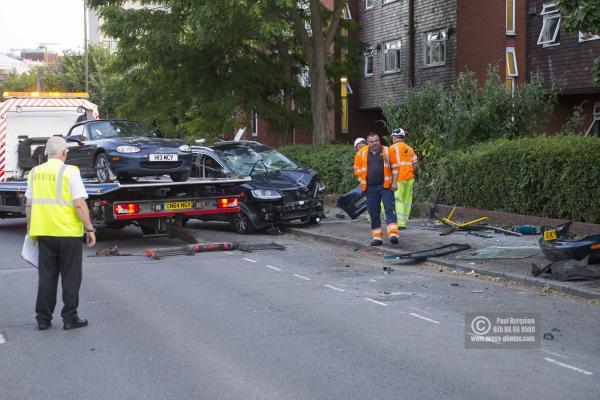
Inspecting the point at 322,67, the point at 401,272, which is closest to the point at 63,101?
the point at 322,67

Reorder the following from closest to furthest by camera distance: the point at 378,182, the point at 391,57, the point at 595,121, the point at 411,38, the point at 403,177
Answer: the point at 378,182 < the point at 403,177 < the point at 595,121 < the point at 411,38 < the point at 391,57

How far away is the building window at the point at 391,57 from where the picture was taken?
32094 millimetres

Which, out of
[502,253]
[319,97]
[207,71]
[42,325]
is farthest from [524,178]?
[207,71]

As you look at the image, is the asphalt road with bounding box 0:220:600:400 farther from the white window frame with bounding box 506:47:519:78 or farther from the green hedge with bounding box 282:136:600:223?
the white window frame with bounding box 506:47:519:78

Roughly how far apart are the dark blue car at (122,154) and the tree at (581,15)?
261 inches

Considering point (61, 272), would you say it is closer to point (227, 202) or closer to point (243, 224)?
point (227, 202)

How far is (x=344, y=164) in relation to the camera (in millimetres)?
20719

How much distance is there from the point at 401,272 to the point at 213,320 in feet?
11.8

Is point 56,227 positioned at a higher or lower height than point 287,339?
higher

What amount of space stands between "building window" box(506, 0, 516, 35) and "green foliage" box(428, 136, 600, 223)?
43.2 ft

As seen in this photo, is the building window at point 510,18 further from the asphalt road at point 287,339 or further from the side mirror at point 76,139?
the asphalt road at point 287,339

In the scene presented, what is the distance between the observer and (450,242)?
43.4ft

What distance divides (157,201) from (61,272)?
5.84 m

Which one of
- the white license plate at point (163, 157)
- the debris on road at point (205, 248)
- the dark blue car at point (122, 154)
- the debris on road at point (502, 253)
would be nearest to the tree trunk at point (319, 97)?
the dark blue car at point (122, 154)
